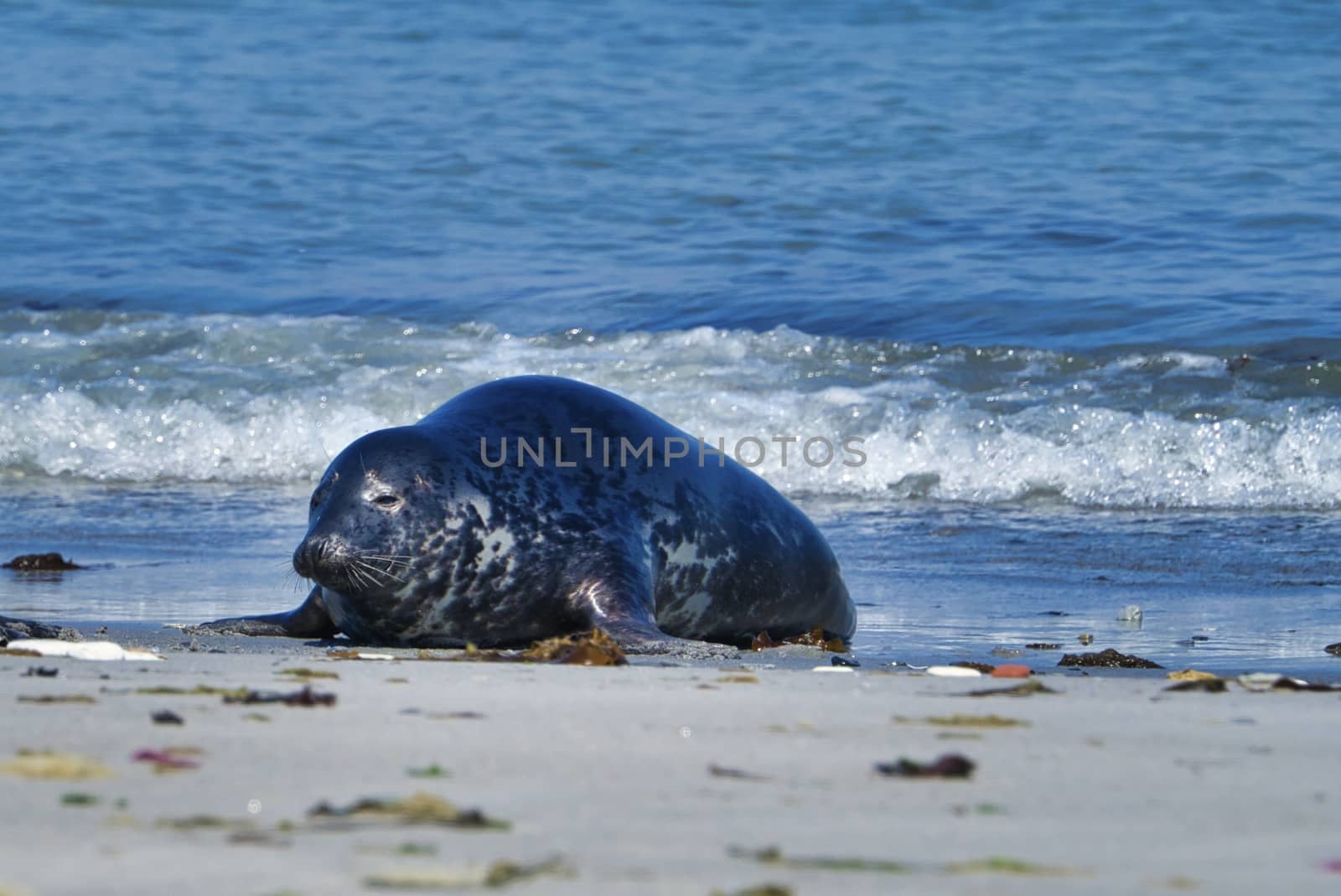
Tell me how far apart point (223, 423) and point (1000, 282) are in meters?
5.57

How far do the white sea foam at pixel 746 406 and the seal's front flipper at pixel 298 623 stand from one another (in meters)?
4.62

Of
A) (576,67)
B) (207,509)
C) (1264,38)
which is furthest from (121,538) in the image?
(1264,38)

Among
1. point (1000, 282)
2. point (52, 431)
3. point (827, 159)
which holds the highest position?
point (827, 159)

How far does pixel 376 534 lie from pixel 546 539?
0.49m

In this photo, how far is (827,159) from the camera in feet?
55.3

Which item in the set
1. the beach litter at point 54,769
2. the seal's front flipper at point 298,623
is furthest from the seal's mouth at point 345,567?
the beach litter at point 54,769

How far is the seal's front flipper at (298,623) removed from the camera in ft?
16.6

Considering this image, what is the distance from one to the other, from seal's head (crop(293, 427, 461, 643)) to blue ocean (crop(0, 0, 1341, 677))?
3.15 ft

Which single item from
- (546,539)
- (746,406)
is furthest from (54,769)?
(746,406)

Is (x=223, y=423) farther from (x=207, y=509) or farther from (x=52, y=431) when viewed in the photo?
(x=207, y=509)

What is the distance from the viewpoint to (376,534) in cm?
486

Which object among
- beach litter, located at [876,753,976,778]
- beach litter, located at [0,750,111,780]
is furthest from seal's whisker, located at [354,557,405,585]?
beach litter, located at [876,753,976,778]

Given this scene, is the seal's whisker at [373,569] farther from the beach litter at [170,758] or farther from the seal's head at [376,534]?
the beach litter at [170,758]

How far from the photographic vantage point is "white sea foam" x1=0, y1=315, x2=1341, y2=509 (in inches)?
363
